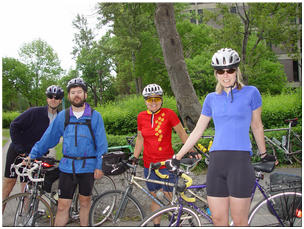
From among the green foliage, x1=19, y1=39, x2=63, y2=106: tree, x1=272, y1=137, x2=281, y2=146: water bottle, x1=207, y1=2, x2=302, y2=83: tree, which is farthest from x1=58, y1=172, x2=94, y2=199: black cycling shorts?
x1=19, y1=39, x2=63, y2=106: tree

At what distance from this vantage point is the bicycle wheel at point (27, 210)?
341 centimetres

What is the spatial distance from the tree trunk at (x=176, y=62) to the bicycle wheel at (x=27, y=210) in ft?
16.2

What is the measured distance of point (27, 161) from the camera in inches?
141

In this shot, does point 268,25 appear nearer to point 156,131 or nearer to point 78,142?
point 156,131

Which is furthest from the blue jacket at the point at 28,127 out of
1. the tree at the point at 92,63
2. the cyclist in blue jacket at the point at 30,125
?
the tree at the point at 92,63

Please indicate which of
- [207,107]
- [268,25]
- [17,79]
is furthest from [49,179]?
[17,79]

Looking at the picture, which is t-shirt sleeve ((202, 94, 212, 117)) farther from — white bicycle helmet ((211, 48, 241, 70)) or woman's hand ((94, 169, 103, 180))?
woman's hand ((94, 169, 103, 180))

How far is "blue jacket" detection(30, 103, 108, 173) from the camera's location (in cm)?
338

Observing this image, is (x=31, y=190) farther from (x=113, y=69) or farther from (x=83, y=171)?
(x=113, y=69)

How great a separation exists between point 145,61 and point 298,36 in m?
12.1

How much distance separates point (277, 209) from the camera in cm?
302

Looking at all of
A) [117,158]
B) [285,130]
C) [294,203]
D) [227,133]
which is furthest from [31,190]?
[285,130]

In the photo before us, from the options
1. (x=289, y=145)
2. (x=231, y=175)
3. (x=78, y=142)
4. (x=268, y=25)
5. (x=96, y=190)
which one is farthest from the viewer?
(x=268, y=25)

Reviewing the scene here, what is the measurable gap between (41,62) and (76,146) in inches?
1533
